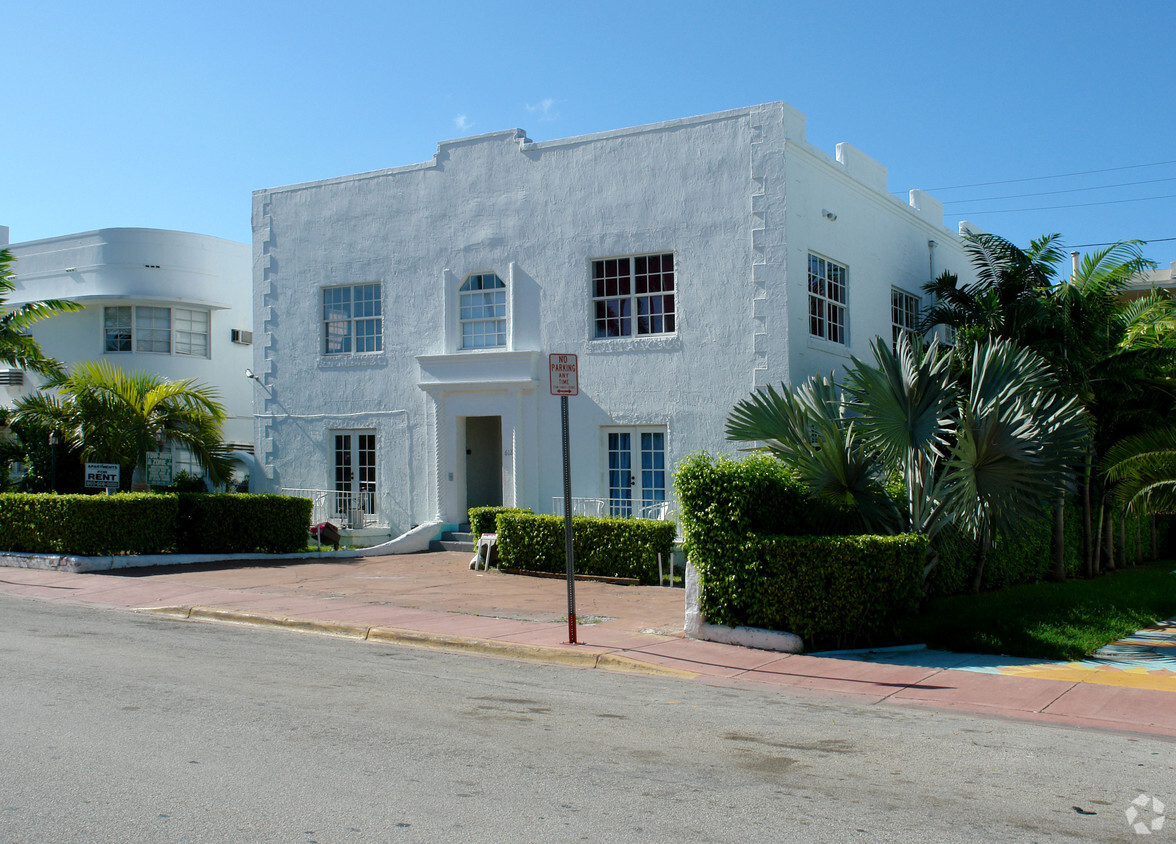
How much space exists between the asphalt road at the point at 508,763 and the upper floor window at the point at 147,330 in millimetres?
19411

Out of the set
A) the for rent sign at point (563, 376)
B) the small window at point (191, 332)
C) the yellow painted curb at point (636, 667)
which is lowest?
the yellow painted curb at point (636, 667)

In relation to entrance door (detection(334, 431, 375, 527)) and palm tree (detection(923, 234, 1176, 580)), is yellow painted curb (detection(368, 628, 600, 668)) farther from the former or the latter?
entrance door (detection(334, 431, 375, 527))

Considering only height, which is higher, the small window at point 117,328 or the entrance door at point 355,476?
the small window at point 117,328

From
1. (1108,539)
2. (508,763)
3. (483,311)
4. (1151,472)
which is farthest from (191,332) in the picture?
(508,763)

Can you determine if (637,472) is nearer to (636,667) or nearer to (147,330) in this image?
(636,667)

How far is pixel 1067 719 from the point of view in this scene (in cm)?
782

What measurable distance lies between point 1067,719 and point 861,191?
1467 cm

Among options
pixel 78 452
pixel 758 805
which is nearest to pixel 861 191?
pixel 78 452

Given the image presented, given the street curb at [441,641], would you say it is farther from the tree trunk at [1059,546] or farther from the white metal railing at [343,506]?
the tree trunk at [1059,546]

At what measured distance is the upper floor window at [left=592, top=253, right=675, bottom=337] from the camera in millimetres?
19141

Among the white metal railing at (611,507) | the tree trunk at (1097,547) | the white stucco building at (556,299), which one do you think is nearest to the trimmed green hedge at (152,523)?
the white stucco building at (556,299)

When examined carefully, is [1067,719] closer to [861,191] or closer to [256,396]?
[861,191]

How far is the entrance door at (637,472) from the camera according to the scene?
19047 millimetres

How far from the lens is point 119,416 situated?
62.6 feet
